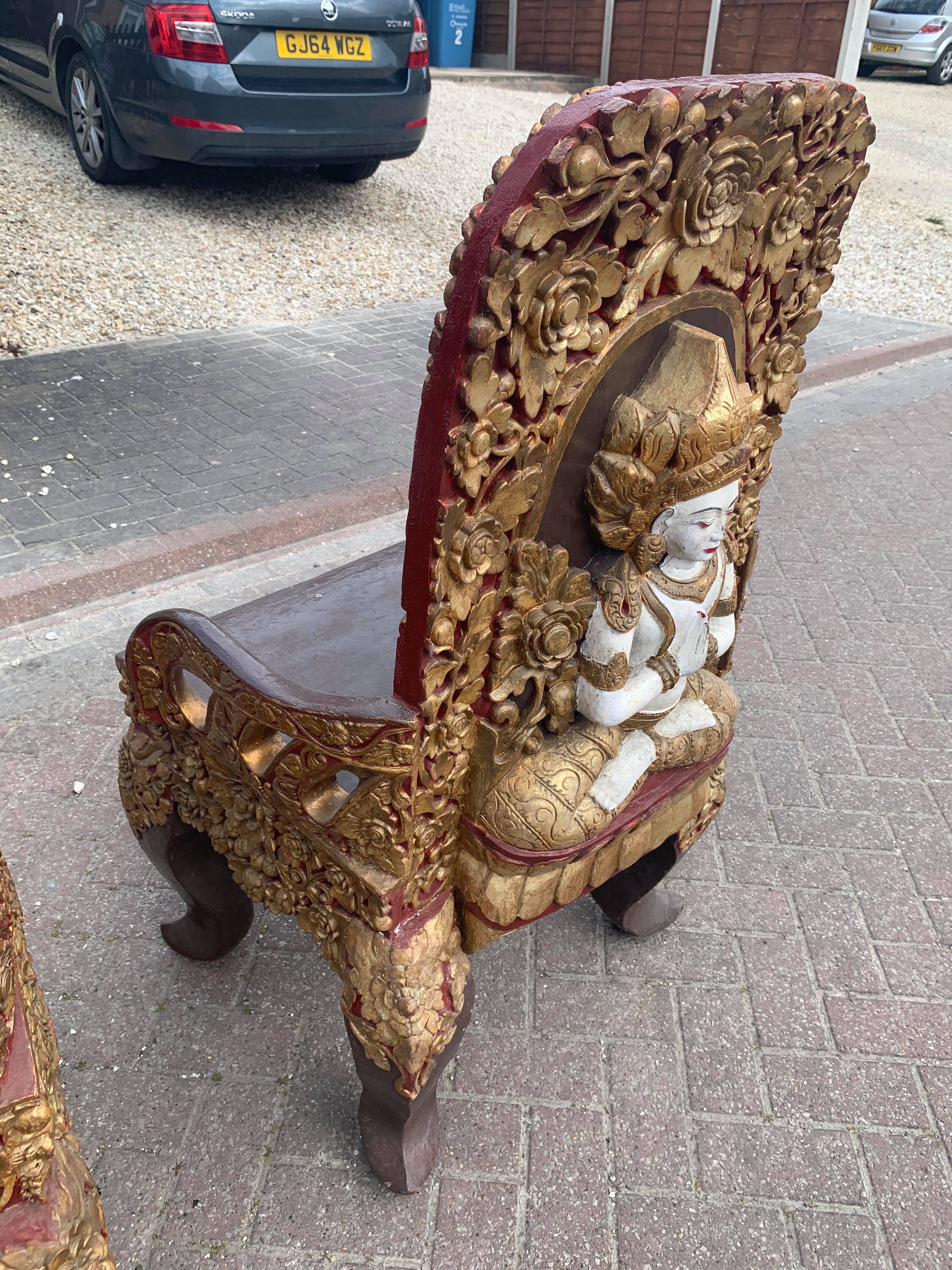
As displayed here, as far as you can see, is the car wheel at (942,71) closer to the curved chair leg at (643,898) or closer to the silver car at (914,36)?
the silver car at (914,36)

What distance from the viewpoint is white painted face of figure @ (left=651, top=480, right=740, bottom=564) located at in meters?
1.44

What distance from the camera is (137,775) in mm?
1977

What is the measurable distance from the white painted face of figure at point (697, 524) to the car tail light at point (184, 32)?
579 cm

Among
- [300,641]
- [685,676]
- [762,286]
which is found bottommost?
[300,641]

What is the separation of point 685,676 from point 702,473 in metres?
0.42

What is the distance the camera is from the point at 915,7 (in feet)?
54.6

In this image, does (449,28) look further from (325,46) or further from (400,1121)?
(400,1121)

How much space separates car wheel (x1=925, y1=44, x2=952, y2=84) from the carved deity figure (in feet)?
63.0

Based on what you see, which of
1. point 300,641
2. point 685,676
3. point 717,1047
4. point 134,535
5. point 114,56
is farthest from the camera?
point 114,56

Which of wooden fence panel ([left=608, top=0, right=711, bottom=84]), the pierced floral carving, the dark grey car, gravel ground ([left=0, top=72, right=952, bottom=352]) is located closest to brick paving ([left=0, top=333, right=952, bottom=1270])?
the pierced floral carving

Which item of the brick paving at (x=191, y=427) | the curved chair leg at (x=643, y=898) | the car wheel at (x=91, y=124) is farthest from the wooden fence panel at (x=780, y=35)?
the curved chair leg at (x=643, y=898)

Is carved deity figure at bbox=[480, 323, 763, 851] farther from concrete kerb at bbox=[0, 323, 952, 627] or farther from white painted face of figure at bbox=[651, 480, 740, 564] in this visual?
concrete kerb at bbox=[0, 323, 952, 627]

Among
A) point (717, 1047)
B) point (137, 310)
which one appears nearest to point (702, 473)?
point (717, 1047)

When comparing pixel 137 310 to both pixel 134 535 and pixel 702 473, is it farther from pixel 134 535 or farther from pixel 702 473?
pixel 702 473
